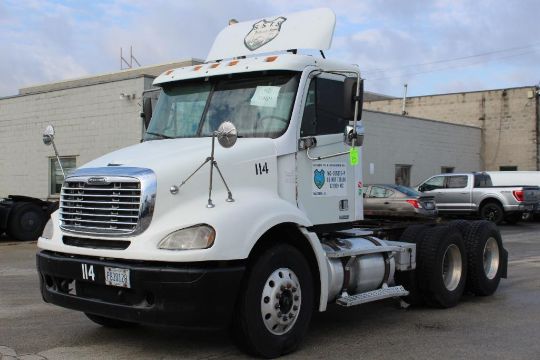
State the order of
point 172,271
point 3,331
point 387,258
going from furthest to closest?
point 387,258 < point 3,331 < point 172,271

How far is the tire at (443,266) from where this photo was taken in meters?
7.71

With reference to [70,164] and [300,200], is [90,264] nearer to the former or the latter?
[300,200]

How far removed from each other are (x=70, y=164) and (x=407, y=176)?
15.4m

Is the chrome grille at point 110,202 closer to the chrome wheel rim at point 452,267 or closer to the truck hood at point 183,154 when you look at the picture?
the truck hood at point 183,154

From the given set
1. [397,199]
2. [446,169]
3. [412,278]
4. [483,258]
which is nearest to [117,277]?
[412,278]

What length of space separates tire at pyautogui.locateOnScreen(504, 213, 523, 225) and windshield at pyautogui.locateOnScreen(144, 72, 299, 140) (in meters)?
19.1

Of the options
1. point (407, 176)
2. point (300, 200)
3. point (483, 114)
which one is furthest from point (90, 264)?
point (483, 114)

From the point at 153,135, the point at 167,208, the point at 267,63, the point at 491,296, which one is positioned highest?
the point at 267,63

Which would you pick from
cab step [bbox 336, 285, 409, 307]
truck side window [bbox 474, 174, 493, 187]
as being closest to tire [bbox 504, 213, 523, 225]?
truck side window [bbox 474, 174, 493, 187]

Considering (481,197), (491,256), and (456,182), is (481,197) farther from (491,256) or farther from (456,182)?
(491,256)

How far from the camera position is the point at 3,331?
6.57 meters

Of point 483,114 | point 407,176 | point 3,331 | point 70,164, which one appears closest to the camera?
point 3,331

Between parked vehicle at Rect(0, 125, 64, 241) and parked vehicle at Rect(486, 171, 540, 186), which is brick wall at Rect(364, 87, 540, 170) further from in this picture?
parked vehicle at Rect(0, 125, 64, 241)

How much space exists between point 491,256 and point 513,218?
1626 centimetres
